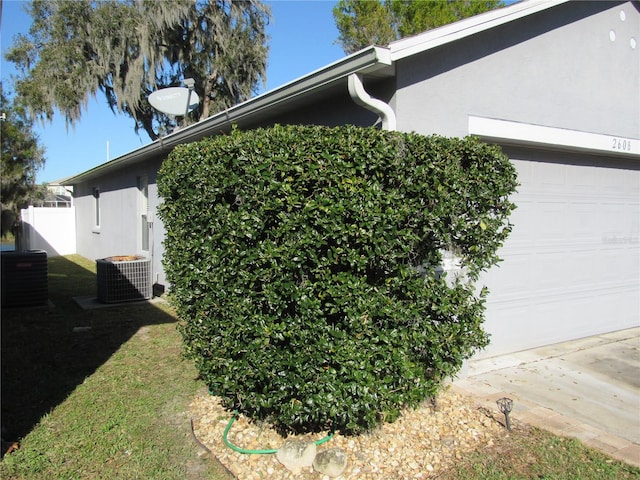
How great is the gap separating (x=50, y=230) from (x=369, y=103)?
19966mm

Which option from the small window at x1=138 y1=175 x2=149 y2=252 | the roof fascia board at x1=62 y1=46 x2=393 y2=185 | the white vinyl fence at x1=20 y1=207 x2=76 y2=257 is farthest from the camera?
the white vinyl fence at x1=20 y1=207 x2=76 y2=257

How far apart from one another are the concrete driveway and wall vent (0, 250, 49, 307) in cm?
757

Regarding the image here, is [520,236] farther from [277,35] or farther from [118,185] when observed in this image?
[277,35]

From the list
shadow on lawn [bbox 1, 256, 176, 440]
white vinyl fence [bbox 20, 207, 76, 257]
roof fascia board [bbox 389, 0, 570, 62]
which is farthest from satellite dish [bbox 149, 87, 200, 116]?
white vinyl fence [bbox 20, 207, 76, 257]

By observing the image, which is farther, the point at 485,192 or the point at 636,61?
the point at 636,61

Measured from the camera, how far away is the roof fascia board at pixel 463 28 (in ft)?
13.4

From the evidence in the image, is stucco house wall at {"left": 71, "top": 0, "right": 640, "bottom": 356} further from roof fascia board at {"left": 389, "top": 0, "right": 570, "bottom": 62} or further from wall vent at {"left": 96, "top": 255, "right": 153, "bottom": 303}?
wall vent at {"left": 96, "top": 255, "right": 153, "bottom": 303}

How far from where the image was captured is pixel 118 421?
4160 millimetres

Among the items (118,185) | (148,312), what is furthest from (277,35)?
(148,312)

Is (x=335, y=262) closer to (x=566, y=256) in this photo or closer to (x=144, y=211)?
(x=566, y=256)

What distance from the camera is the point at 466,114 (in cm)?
501

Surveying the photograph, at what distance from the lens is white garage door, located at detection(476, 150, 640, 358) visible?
19.6 feet

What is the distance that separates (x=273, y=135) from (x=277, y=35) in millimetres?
20358

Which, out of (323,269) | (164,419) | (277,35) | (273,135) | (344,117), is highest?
(277,35)
